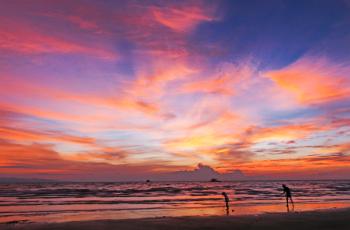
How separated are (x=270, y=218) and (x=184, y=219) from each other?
594 cm

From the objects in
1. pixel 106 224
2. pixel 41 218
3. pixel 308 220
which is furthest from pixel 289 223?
pixel 41 218

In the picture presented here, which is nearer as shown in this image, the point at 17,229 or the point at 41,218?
the point at 17,229

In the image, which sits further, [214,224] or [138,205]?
[138,205]

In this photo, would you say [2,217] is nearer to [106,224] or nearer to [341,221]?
[106,224]

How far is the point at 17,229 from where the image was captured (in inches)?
925

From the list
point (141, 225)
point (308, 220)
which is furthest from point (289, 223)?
point (141, 225)

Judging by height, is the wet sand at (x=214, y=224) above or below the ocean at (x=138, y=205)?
below

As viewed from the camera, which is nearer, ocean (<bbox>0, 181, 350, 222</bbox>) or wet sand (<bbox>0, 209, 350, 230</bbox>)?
wet sand (<bbox>0, 209, 350, 230</bbox>)

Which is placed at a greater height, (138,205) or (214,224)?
(138,205)

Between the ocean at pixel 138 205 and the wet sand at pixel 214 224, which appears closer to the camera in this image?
the wet sand at pixel 214 224

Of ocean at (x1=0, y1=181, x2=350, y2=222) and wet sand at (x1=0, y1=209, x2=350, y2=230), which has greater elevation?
ocean at (x1=0, y1=181, x2=350, y2=222)

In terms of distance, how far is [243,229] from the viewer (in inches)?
915

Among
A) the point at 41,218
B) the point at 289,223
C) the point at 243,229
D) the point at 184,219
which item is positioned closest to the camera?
the point at 243,229

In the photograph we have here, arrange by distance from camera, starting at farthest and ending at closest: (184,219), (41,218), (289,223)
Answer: (41,218) → (184,219) → (289,223)
